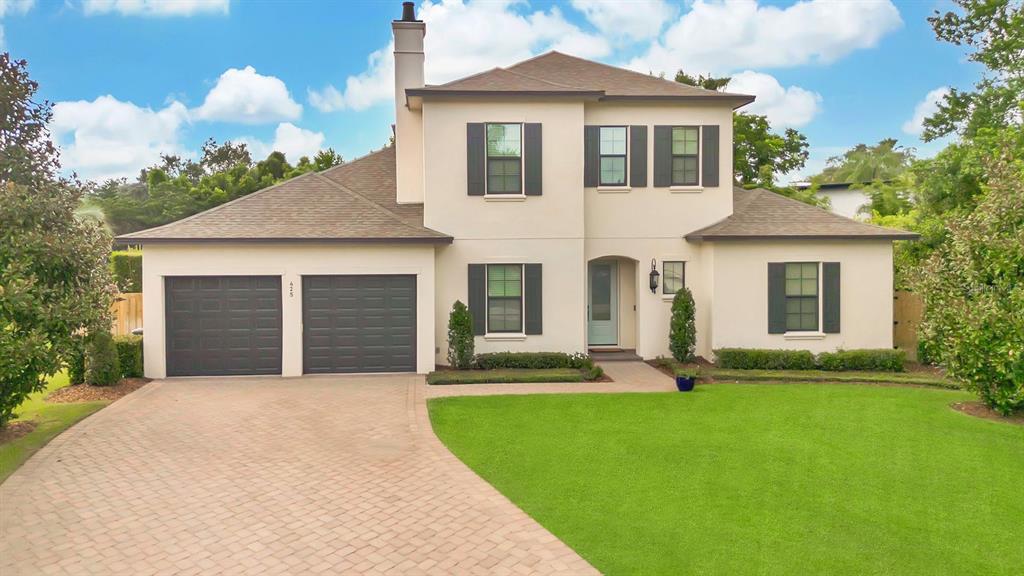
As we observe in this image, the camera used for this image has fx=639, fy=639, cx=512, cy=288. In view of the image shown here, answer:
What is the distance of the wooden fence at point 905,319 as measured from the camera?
16.2 metres

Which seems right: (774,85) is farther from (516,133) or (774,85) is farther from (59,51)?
(59,51)

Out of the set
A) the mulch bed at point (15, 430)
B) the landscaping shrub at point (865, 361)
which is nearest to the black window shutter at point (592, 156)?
the landscaping shrub at point (865, 361)

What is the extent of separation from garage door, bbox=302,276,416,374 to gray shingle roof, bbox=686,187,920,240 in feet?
23.5

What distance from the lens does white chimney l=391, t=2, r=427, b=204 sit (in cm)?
1620

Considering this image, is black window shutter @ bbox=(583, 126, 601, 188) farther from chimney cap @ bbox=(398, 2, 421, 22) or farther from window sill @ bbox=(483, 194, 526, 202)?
chimney cap @ bbox=(398, 2, 421, 22)

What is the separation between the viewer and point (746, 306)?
15.1m

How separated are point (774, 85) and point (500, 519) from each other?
1146 inches

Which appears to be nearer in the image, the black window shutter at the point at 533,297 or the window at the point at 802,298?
the black window shutter at the point at 533,297

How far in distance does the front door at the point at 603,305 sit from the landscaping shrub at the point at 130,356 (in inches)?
409

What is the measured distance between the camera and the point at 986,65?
64.6ft

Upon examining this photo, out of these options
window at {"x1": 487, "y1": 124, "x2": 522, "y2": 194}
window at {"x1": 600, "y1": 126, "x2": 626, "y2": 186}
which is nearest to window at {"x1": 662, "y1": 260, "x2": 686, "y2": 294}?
window at {"x1": 600, "y1": 126, "x2": 626, "y2": 186}

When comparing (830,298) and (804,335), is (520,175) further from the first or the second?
(830,298)

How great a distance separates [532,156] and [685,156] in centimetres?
402

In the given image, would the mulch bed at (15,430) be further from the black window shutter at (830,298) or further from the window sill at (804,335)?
the black window shutter at (830,298)
